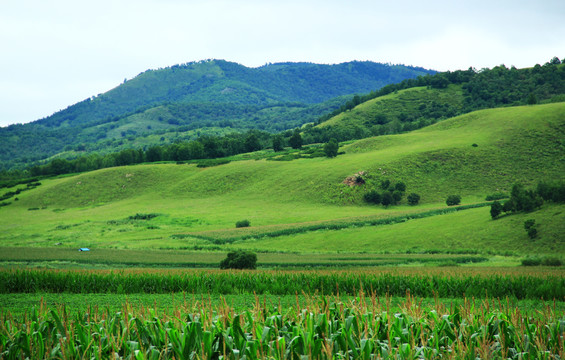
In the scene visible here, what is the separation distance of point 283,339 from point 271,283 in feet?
61.6

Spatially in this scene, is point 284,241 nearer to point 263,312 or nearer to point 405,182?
point 405,182

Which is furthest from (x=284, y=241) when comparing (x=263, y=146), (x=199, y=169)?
(x=263, y=146)

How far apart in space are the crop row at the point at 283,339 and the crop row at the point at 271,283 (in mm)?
15005

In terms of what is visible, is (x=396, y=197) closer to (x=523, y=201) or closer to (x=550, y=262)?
(x=523, y=201)

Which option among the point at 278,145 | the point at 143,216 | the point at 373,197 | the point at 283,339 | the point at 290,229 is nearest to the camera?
the point at 283,339

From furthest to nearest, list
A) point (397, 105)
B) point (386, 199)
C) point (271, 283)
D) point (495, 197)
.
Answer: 1. point (397, 105)
2. point (386, 199)
3. point (495, 197)
4. point (271, 283)

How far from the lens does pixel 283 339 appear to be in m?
7.97

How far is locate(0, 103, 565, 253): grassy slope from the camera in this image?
73375mm

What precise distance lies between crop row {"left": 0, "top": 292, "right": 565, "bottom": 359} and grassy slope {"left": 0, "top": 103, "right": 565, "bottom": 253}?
47753 mm

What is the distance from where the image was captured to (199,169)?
126m

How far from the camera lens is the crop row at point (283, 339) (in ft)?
27.1

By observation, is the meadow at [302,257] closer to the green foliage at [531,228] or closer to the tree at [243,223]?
the green foliage at [531,228]

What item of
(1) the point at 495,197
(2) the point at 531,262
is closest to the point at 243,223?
(1) the point at 495,197

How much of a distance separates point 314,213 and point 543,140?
61.1 meters
